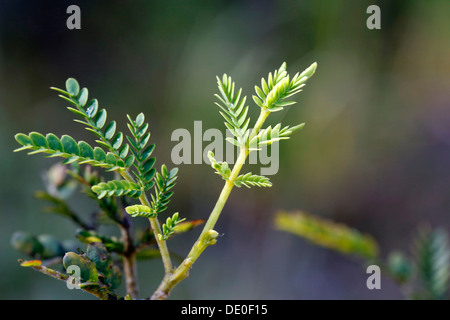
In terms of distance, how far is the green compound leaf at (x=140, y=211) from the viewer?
0.39 metres

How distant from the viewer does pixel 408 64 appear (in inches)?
101

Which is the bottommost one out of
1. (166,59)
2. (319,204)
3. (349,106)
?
(319,204)

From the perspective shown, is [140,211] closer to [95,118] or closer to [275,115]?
[95,118]

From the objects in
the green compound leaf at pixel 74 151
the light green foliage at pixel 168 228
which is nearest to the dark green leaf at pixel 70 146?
the green compound leaf at pixel 74 151

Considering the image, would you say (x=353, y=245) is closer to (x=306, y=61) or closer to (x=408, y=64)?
(x=306, y=61)

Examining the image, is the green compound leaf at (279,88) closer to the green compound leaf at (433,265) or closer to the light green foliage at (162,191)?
the light green foliage at (162,191)

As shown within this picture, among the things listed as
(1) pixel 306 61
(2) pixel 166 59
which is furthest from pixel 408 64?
(2) pixel 166 59

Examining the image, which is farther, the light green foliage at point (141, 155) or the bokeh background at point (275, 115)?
the bokeh background at point (275, 115)

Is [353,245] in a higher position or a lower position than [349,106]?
lower

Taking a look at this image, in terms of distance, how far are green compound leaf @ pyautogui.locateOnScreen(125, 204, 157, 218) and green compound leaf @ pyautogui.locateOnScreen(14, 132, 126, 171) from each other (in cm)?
4

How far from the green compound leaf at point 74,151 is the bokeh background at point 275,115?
2004mm

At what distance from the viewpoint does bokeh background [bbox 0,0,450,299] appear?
247 cm

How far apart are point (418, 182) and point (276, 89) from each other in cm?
271

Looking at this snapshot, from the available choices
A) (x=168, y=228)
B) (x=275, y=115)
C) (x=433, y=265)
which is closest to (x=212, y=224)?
(x=168, y=228)
